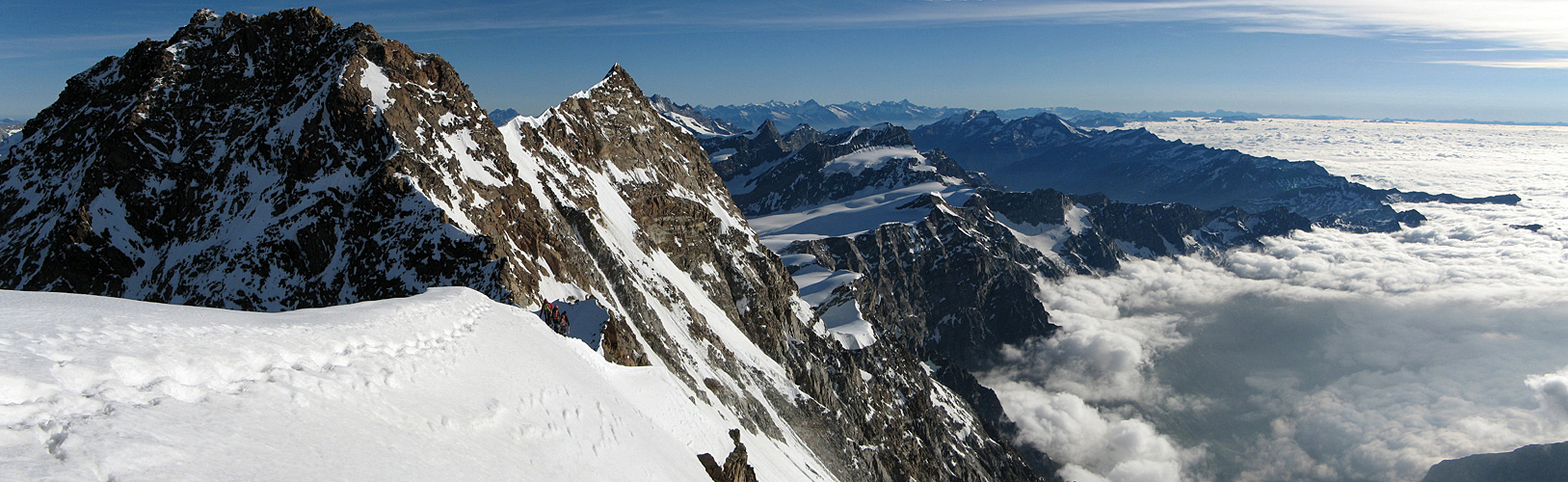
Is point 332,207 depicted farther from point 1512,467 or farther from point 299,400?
point 1512,467

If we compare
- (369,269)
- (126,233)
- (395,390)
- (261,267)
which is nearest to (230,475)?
(395,390)

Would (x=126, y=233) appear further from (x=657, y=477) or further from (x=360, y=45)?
(x=657, y=477)

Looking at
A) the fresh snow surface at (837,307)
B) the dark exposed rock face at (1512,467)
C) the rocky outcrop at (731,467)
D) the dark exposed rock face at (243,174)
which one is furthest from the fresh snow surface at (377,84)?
the dark exposed rock face at (1512,467)

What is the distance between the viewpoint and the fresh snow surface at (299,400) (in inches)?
→ 330

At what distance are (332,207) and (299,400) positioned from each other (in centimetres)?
3949

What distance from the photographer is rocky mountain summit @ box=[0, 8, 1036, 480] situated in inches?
1638

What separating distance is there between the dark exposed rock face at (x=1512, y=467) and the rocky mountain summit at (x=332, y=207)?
694 feet

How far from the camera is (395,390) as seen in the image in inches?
520

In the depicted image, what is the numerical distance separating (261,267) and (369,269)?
9.01 metres

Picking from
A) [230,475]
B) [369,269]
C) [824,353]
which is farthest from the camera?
[824,353]

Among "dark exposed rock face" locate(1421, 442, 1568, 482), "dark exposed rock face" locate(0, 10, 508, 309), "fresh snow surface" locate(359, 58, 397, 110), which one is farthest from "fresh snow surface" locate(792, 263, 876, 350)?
"dark exposed rock face" locate(1421, 442, 1568, 482)

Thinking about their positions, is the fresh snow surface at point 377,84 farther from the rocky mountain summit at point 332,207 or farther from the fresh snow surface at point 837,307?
the fresh snow surface at point 837,307

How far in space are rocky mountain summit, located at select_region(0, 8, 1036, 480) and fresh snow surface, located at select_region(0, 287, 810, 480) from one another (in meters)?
15.9

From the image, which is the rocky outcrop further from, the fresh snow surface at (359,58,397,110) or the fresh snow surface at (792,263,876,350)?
the fresh snow surface at (792,263,876,350)
